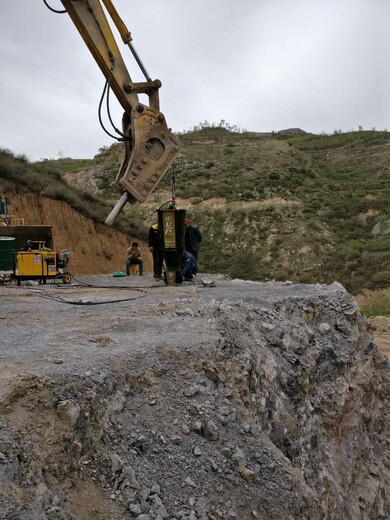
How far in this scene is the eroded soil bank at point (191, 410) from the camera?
12.5 ft

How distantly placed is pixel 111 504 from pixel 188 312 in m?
3.15

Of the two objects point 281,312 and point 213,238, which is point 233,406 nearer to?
point 281,312

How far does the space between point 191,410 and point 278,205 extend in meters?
35.3

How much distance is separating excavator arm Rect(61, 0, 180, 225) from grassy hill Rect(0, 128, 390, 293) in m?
11.4

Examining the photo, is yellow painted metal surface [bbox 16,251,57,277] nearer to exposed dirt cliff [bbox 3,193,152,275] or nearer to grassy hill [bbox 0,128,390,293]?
exposed dirt cliff [bbox 3,193,152,275]

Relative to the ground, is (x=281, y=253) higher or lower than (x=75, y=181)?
lower

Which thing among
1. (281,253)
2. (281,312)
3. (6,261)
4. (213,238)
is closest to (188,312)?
(281,312)

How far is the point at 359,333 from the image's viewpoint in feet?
27.7

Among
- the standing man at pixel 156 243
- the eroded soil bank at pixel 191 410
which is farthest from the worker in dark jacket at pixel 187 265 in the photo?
the eroded soil bank at pixel 191 410

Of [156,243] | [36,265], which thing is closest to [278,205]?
[156,243]

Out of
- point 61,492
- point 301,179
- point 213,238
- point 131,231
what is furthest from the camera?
point 301,179

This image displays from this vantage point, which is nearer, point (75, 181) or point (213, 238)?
point (213, 238)

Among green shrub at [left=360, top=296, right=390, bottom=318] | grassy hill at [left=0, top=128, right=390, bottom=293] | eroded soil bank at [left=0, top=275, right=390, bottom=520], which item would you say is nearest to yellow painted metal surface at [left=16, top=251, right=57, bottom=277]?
eroded soil bank at [left=0, top=275, right=390, bottom=520]

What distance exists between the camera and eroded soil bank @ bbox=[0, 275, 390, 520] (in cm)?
380
